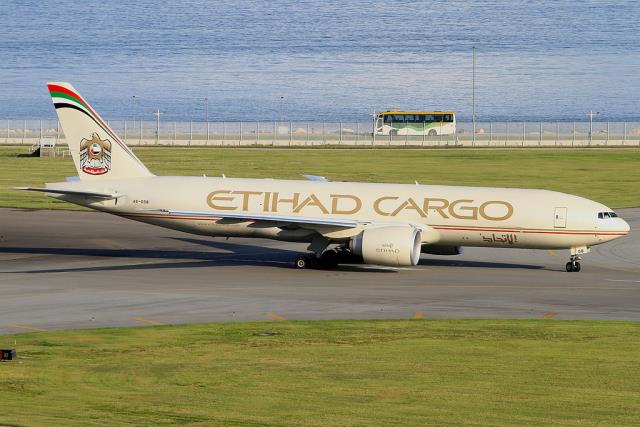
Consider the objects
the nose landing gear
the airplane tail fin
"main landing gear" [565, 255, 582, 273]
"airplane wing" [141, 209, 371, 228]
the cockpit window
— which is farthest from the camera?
the airplane tail fin

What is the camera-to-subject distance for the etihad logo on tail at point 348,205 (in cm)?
A: 5147

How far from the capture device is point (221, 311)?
4122 cm

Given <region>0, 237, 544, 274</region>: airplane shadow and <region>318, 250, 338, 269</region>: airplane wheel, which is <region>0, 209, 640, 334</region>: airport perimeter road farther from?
<region>318, 250, 338, 269</region>: airplane wheel

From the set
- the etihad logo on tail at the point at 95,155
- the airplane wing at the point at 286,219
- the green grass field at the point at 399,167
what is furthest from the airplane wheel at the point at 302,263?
the green grass field at the point at 399,167

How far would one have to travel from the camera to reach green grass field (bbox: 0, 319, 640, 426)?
2464 cm

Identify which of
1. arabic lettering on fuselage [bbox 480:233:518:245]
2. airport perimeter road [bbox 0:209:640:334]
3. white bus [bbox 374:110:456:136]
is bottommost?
airport perimeter road [bbox 0:209:640:334]

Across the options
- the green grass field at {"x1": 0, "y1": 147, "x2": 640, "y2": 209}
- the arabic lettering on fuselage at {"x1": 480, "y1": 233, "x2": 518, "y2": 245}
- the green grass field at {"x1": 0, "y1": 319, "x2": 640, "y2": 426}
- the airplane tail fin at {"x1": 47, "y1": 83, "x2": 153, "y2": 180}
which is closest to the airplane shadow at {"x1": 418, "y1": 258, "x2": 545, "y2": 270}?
the arabic lettering on fuselage at {"x1": 480, "y1": 233, "x2": 518, "y2": 245}

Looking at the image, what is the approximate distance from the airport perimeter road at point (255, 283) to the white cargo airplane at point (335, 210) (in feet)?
4.83

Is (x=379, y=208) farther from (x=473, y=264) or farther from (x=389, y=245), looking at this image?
(x=473, y=264)

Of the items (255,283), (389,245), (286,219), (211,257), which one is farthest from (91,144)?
(389,245)

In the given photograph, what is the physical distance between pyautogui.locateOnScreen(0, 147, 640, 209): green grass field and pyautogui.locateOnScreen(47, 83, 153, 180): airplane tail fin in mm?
24583

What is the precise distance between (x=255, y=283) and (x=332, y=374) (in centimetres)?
1889

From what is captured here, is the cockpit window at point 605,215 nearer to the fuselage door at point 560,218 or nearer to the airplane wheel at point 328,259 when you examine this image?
the fuselage door at point 560,218

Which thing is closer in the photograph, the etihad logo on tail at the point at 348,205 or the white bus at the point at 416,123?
the etihad logo on tail at the point at 348,205
